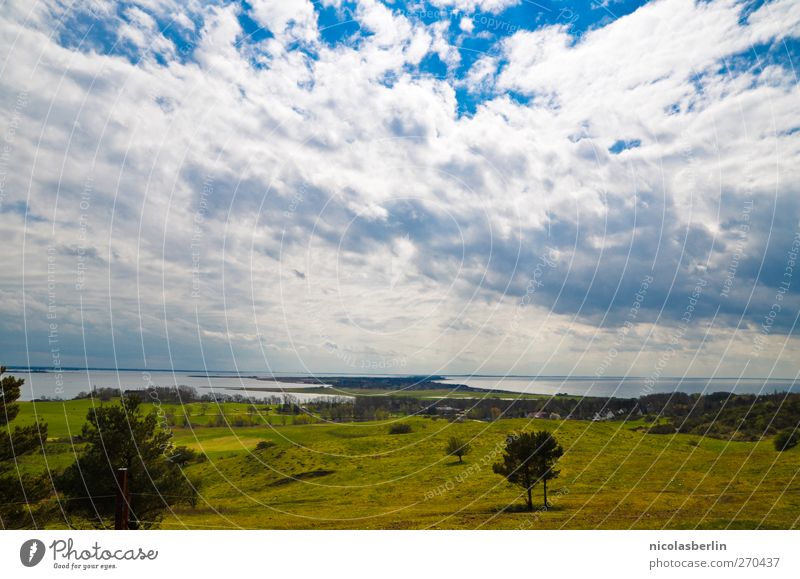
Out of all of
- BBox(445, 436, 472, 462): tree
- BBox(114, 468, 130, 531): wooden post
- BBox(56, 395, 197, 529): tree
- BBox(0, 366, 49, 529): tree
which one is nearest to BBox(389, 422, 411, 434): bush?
BBox(445, 436, 472, 462): tree

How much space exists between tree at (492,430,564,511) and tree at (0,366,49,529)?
91.2ft

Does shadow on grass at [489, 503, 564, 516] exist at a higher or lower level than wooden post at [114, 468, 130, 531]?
lower

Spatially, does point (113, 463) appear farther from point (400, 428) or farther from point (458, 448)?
point (400, 428)

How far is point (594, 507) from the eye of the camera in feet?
117

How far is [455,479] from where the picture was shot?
188 ft

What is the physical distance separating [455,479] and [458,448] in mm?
11563

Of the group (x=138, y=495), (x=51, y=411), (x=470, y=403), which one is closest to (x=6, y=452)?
(x=138, y=495)

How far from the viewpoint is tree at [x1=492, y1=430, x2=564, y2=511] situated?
3450 cm

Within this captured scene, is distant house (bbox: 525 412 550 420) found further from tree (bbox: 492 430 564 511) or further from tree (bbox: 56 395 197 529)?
tree (bbox: 56 395 197 529)

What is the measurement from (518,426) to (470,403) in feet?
28.8

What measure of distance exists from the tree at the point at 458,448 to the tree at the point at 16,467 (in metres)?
51.2

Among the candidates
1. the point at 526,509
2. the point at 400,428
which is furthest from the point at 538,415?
the point at 526,509

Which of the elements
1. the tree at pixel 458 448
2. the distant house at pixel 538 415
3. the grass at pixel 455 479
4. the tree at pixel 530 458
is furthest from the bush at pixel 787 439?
the tree at pixel 458 448
